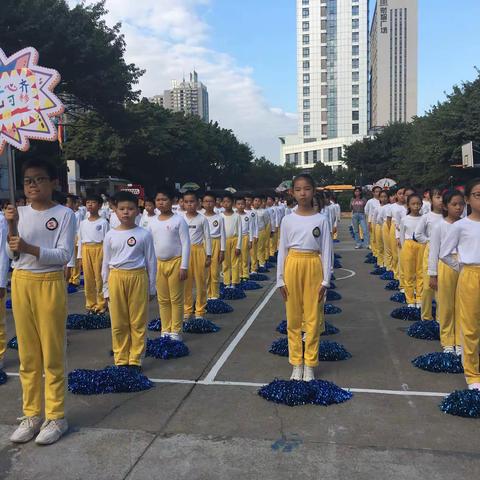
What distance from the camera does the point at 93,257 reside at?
323 inches

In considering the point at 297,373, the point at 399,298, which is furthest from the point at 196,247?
the point at 399,298

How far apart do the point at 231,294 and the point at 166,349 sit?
3.69m

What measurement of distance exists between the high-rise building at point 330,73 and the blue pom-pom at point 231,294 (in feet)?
296

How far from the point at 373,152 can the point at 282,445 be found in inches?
2229

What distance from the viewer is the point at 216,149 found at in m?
49.8

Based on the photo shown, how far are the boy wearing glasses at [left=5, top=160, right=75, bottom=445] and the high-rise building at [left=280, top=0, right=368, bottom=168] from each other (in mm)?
95915

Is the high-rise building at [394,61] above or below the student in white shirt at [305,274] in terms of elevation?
above

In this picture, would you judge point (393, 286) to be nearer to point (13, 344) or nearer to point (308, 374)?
point (308, 374)

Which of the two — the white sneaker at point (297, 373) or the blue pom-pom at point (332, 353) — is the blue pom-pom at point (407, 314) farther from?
→ the white sneaker at point (297, 373)

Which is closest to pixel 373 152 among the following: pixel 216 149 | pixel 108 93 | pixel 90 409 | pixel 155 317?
pixel 216 149

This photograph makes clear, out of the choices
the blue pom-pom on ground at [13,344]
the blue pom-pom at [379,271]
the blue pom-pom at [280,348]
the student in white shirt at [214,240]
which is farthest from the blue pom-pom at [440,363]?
the blue pom-pom at [379,271]

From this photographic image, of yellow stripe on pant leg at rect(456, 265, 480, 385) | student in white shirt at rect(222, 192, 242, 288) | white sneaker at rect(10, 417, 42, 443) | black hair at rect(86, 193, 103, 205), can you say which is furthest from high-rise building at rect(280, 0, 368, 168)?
white sneaker at rect(10, 417, 42, 443)

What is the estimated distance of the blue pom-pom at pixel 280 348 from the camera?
240 inches

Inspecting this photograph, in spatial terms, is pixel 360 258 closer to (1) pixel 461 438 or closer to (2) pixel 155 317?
(2) pixel 155 317
